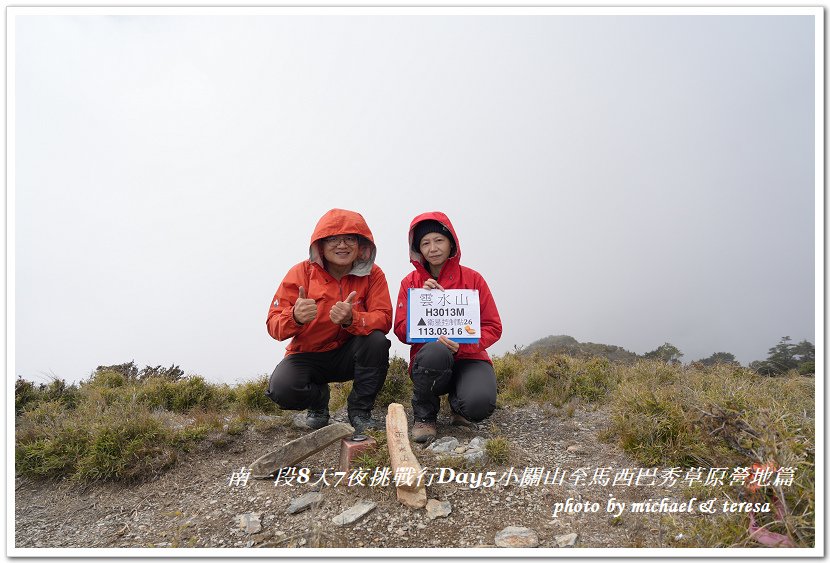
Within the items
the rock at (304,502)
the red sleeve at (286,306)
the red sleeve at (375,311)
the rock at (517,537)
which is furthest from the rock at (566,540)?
the red sleeve at (286,306)

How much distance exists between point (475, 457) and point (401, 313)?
1748 millimetres

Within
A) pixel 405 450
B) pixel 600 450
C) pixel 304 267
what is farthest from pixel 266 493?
pixel 600 450

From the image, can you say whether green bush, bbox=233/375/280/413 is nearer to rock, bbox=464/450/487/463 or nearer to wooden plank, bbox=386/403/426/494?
wooden plank, bbox=386/403/426/494

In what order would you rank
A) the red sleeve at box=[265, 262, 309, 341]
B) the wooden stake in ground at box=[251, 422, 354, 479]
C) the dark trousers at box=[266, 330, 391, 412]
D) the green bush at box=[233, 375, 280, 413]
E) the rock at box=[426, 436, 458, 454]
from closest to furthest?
1. the wooden stake in ground at box=[251, 422, 354, 479]
2. the rock at box=[426, 436, 458, 454]
3. the red sleeve at box=[265, 262, 309, 341]
4. the dark trousers at box=[266, 330, 391, 412]
5. the green bush at box=[233, 375, 280, 413]

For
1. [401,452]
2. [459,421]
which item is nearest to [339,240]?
[401,452]

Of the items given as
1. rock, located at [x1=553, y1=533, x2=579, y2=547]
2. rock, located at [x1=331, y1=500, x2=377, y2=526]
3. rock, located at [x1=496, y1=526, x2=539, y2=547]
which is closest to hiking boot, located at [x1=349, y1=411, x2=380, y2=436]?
rock, located at [x1=331, y1=500, x2=377, y2=526]

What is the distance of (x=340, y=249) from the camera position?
489 cm

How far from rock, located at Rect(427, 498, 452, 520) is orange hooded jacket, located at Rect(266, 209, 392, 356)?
1873 mm

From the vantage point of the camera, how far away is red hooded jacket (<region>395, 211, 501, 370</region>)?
5.14 metres

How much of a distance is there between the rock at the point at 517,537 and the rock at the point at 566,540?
0.44ft

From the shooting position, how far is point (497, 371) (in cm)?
746

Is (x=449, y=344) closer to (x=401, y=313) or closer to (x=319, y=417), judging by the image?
(x=401, y=313)

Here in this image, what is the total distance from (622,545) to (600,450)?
161 cm

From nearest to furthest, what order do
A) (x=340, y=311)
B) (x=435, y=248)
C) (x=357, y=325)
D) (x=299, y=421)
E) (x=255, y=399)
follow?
(x=340, y=311)
(x=357, y=325)
(x=435, y=248)
(x=299, y=421)
(x=255, y=399)
